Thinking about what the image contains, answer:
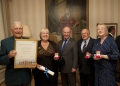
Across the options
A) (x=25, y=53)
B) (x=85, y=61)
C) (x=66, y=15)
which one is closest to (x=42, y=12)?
(x=66, y=15)

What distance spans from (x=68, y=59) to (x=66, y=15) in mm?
2024

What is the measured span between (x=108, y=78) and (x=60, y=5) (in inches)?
109

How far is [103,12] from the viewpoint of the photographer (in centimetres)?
412

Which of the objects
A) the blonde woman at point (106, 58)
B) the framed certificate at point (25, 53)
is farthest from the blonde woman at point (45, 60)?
the blonde woman at point (106, 58)

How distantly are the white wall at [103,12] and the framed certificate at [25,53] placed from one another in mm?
2738

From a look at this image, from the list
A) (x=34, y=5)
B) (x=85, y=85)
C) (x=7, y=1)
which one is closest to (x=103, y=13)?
(x=34, y=5)

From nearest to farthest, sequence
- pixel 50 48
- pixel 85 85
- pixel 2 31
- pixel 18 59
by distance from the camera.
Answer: pixel 18 59, pixel 50 48, pixel 85 85, pixel 2 31

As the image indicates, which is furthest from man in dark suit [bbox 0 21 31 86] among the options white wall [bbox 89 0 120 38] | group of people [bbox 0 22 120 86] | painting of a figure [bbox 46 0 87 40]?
white wall [bbox 89 0 120 38]

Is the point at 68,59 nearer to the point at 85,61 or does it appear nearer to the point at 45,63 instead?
the point at 85,61

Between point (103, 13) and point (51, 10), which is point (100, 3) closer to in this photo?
point (103, 13)

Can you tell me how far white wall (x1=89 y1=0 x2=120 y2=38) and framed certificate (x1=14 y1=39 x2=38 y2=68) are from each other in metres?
2.74

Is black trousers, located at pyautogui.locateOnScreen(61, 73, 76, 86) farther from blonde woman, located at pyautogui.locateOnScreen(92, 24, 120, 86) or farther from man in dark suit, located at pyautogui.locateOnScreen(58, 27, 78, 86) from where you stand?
blonde woman, located at pyautogui.locateOnScreen(92, 24, 120, 86)

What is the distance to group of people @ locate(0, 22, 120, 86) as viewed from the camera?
5.98 feet

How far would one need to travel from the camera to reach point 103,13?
412cm
